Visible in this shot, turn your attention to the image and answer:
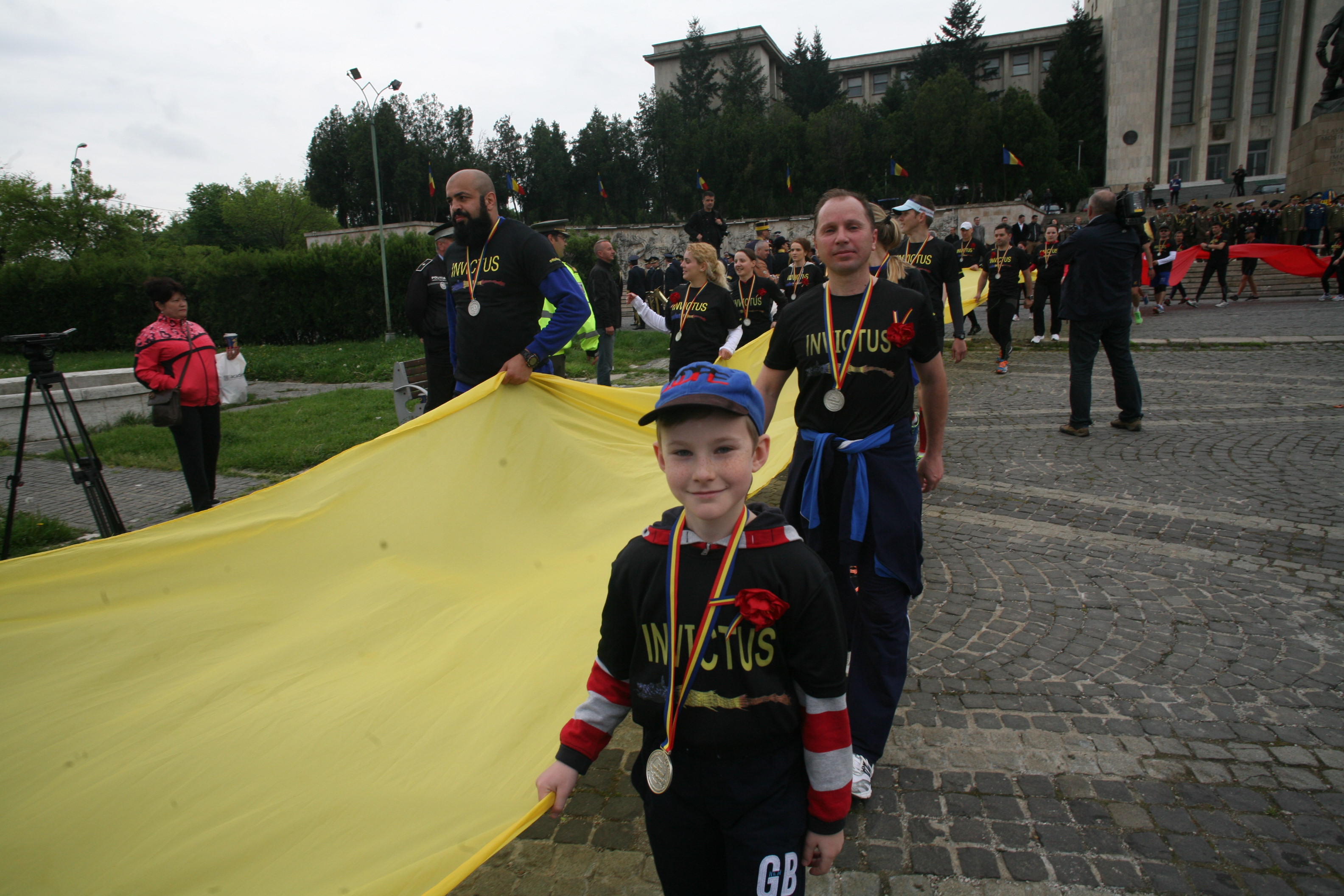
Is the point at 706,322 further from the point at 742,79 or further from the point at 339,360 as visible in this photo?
the point at 742,79

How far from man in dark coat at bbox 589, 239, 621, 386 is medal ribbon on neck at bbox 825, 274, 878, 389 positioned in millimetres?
9099

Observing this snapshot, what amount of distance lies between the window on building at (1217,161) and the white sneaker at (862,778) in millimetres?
70222

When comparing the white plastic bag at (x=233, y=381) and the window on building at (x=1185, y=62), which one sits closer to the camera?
the white plastic bag at (x=233, y=381)

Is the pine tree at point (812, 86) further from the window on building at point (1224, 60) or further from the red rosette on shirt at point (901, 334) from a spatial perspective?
the red rosette on shirt at point (901, 334)

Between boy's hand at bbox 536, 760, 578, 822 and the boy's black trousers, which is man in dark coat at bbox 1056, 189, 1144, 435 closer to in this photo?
the boy's black trousers

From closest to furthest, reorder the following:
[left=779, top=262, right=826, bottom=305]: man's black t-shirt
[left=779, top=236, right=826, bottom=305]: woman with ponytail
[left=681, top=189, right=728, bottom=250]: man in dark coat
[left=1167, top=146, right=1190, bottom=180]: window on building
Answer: [left=779, top=262, right=826, bottom=305]: man's black t-shirt → [left=779, top=236, right=826, bottom=305]: woman with ponytail → [left=681, top=189, right=728, bottom=250]: man in dark coat → [left=1167, top=146, right=1190, bottom=180]: window on building

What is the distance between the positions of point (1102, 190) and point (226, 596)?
8.97 meters

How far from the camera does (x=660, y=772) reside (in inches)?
69.1

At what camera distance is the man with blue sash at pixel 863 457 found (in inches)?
113

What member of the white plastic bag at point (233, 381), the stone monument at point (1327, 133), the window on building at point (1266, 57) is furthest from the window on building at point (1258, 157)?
the white plastic bag at point (233, 381)

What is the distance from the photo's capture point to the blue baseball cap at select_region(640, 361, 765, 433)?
176cm

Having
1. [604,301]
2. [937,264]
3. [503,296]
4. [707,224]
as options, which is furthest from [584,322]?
[707,224]

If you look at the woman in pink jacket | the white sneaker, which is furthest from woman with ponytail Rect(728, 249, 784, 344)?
the white sneaker

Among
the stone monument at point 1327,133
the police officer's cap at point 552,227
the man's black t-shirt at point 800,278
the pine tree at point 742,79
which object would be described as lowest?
the man's black t-shirt at point 800,278
